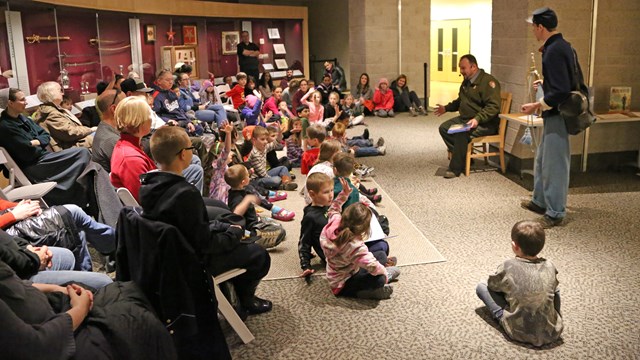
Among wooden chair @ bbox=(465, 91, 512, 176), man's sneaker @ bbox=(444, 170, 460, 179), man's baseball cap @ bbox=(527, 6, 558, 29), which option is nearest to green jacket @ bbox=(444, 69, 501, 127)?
wooden chair @ bbox=(465, 91, 512, 176)

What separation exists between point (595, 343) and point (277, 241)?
Result: 2306mm

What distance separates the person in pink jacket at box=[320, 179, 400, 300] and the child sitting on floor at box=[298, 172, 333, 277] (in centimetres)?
12

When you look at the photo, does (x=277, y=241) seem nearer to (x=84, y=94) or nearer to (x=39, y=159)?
(x=39, y=159)

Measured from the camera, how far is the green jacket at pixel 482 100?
261 inches

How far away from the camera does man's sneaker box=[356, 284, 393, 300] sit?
3.68 metres

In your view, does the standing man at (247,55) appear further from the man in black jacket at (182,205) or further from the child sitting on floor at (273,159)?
the man in black jacket at (182,205)

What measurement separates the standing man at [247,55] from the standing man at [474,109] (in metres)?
7.55

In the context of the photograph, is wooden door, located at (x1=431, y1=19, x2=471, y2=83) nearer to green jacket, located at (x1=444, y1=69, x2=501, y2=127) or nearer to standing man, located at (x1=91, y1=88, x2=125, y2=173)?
green jacket, located at (x1=444, y1=69, x2=501, y2=127)

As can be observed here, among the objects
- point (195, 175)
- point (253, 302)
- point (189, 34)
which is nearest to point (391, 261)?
point (253, 302)

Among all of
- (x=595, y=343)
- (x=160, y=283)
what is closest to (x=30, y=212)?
(x=160, y=283)

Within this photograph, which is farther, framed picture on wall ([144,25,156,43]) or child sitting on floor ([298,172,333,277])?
framed picture on wall ([144,25,156,43])

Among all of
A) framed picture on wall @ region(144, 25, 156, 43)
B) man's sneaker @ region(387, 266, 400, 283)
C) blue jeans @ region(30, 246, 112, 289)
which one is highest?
framed picture on wall @ region(144, 25, 156, 43)

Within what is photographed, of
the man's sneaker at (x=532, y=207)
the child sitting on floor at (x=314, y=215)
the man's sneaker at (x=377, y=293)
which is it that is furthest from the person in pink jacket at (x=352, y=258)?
the man's sneaker at (x=532, y=207)

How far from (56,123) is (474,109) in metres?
4.23
